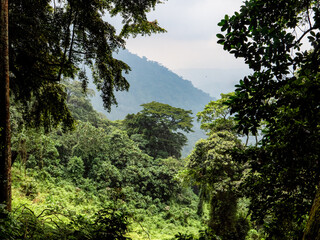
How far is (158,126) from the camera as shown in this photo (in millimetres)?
24453

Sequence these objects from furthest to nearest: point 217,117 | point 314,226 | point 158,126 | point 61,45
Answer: point 158,126
point 217,117
point 61,45
point 314,226

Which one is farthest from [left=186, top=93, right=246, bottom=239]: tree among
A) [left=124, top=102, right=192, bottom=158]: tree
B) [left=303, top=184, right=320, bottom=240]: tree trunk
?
[left=124, top=102, right=192, bottom=158]: tree

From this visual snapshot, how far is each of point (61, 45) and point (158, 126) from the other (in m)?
20.4

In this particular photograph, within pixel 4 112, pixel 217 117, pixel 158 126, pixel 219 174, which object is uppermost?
pixel 158 126

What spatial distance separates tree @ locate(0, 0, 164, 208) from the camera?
12.5 feet

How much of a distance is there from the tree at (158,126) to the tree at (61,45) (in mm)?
18144

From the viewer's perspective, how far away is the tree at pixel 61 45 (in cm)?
379

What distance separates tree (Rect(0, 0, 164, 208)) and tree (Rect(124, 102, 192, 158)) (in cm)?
1814

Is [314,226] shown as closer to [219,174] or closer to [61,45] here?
[61,45]

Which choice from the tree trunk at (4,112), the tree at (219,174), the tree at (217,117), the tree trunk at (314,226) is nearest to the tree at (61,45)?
the tree trunk at (4,112)

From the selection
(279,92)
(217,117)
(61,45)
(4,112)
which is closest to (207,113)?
(217,117)

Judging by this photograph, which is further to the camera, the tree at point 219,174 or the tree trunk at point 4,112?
the tree at point 219,174

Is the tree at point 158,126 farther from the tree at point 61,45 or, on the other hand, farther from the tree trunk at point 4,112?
the tree trunk at point 4,112

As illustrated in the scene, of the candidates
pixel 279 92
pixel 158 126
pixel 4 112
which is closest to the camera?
pixel 279 92
